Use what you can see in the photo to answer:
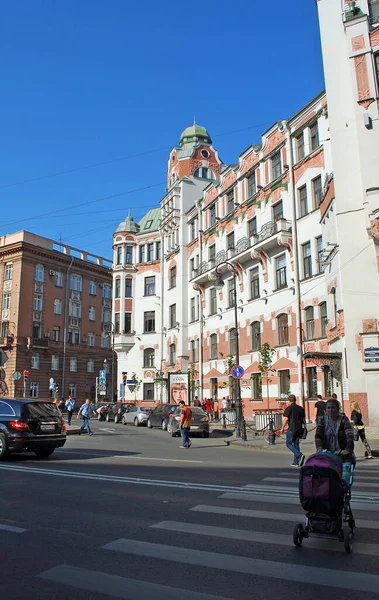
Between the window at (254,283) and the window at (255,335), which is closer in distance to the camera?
the window at (255,335)

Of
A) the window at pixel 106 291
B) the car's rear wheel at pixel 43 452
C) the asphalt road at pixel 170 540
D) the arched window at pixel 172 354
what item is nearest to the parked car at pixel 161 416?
the arched window at pixel 172 354

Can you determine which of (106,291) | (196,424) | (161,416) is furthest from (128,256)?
(196,424)

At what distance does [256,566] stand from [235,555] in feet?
1.24

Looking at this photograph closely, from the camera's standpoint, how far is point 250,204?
112ft

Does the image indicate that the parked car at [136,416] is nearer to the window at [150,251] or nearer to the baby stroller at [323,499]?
the window at [150,251]

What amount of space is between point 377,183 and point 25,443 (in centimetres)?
1696

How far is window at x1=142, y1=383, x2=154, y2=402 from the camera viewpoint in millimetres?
47434

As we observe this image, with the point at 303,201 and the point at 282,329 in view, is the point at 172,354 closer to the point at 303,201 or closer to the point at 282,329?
the point at 282,329

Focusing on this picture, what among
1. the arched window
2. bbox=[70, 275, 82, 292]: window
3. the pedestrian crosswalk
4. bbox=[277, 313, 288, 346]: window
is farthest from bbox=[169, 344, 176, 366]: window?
the pedestrian crosswalk

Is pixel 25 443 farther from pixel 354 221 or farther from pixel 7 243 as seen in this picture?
pixel 7 243

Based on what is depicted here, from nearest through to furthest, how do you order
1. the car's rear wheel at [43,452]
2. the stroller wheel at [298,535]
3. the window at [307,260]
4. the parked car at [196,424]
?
the stroller wheel at [298,535] → the car's rear wheel at [43,452] → the parked car at [196,424] → the window at [307,260]

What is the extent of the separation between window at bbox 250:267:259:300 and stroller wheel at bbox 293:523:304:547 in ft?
91.6

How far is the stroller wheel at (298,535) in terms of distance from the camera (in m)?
5.55

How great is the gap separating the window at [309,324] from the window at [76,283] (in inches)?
1847
